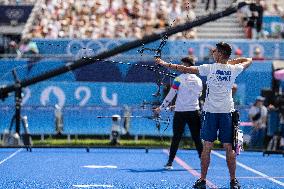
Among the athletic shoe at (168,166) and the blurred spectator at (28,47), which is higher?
the blurred spectator at (28,47)

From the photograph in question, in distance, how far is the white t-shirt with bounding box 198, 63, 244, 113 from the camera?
11.0 metres

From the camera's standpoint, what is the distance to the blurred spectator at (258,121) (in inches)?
842

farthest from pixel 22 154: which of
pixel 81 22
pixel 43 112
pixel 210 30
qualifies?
pixel 210 30

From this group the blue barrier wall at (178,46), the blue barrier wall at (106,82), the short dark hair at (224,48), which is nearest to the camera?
the short dark hair at (224,48)

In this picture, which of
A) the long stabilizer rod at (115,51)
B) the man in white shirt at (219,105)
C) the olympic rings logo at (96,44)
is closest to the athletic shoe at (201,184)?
the man in white shirt at (219,105)

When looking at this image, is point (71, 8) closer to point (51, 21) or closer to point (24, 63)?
point (51, 21)

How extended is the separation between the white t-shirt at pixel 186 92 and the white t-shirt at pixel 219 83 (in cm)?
325

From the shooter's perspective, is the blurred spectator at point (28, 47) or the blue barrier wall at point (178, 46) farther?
the blurred spectator at point (28, 47)

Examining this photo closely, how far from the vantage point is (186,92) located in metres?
14.3

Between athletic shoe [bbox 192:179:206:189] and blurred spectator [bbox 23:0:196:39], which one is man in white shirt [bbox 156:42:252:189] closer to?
athletic shoe [bbox 192:179:206:189]

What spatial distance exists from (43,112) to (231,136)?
1159 cm

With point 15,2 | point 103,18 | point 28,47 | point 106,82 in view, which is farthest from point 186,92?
point 15,2

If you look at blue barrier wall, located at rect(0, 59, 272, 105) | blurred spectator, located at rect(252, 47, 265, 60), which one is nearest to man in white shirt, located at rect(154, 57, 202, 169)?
blue barrier wall, located at rect(0, 59, 272, 105)

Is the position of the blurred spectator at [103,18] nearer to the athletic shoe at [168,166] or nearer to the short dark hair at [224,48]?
the athletic shoe at [168,166]
